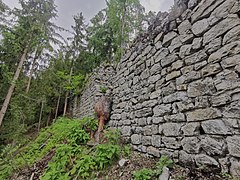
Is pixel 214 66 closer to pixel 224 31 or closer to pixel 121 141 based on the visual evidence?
pixel 224 31

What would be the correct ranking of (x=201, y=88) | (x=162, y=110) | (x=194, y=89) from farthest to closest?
(x=162, y=110), (x=194, y=89), (x=201, y=88)

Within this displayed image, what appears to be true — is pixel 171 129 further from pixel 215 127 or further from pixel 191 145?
pixel 215 127

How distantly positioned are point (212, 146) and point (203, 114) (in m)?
0.40

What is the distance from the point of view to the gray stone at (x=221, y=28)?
1982 millimetres

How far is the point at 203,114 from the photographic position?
7.25 ft

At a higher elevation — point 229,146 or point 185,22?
point 185,22

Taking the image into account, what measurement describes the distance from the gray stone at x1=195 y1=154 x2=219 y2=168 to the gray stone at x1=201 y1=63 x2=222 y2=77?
104 centimetres

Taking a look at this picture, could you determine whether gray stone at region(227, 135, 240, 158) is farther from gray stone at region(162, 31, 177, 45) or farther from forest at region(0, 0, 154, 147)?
forest at region(0, 0, 154, 147)

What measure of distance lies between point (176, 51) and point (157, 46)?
644mm

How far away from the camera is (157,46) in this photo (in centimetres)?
344

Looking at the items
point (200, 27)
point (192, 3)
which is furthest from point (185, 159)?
point (192, 3)

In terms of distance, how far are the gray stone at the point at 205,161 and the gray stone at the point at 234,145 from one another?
0.81 ft

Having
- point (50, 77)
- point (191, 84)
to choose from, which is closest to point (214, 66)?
point (191, 84)

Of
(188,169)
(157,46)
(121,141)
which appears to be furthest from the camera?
(121,141)
